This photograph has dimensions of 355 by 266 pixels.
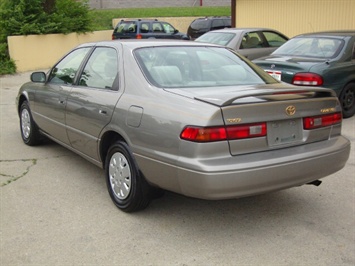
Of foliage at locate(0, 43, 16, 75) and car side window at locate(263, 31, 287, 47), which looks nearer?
car side window at locate(263, 31, 287, 47)

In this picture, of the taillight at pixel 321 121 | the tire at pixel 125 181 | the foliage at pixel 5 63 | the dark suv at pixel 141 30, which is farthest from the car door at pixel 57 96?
the dark suv at pixel 141 30

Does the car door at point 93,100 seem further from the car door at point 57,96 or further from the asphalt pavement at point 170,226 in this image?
the asphalt pavement at point 170,226

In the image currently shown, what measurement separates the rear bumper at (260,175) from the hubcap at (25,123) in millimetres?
3602

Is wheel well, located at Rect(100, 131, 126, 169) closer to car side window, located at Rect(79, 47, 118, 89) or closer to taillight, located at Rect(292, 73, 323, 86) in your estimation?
car side window, located at Rect(79, 47, 118, 89)

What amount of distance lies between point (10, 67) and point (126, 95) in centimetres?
1213

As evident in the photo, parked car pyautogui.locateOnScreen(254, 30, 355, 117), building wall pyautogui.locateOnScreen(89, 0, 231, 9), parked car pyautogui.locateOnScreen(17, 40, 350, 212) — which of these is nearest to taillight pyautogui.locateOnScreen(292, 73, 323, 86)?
parked car pyautogui.locateOnScreen(254, 30, 355, 117)

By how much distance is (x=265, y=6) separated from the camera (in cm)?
1480

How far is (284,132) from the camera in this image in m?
3.45

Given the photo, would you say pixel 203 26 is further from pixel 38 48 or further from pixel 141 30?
pixel 38 48

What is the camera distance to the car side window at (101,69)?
14.0 feet

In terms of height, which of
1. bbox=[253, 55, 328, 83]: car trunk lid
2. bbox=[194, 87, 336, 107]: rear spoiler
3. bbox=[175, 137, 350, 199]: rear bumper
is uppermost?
bbox=[194, 87, 336, 107]: rear spoiler

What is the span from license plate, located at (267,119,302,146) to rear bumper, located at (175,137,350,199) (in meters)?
0.08

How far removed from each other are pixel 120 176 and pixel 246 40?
7.44 meters

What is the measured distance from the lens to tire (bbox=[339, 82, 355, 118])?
300 inches
